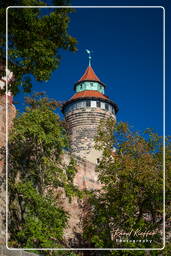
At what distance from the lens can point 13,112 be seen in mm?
14359

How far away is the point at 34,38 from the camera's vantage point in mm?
8492

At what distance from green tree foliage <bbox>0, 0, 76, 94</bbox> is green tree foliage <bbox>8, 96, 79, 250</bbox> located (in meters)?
5.44

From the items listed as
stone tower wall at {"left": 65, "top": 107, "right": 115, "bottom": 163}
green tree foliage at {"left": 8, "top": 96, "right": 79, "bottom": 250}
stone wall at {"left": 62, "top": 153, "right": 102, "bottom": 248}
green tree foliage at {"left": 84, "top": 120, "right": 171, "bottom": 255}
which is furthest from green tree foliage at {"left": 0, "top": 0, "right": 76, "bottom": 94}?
stone tower wall at {"left": 65, "top": 107, "right": 115, "bottom": 163}

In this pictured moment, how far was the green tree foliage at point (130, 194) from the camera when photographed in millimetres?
13055

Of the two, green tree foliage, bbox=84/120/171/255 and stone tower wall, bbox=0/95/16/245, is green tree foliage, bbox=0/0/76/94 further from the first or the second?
green tree foliage, bbox=84/120/171/255

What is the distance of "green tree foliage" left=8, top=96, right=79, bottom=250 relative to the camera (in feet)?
43.0

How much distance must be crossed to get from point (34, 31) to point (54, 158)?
26.0ft

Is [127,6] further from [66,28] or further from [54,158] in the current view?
[54,158]

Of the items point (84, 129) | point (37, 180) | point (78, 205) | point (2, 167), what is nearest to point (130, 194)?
point (37, 180)

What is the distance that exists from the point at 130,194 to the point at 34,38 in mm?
6851

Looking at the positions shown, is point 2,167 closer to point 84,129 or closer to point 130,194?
point 130,194

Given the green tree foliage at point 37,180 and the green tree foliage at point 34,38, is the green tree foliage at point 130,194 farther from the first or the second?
the green tree foliage at point 34,38

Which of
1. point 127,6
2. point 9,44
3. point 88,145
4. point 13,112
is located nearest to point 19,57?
point 9,44

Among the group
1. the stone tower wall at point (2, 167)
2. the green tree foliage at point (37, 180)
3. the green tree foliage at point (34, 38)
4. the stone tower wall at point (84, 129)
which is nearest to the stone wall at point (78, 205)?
the green tree foliage at point (37, 180)
